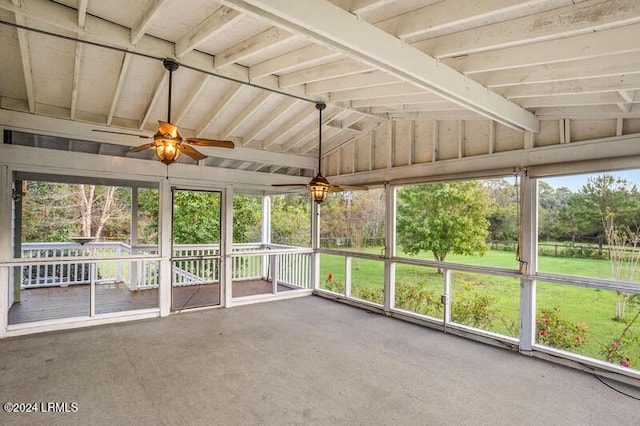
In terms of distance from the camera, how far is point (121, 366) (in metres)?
3.76

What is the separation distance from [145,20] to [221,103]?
2054mm

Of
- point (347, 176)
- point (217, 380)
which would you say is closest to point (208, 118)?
point (347, 176)

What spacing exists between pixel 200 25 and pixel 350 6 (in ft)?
5.17

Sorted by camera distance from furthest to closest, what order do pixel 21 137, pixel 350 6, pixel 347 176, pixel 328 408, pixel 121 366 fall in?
1. pixel 347 176
2. pixel 21 137
3. pixel 121 366
4. pixel 328 408
5. pixel 350 6

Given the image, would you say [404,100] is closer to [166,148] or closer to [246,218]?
[166,148]

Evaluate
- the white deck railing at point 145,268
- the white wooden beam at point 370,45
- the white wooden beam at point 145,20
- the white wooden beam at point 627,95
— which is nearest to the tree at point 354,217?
the white deck railing at point 145,268

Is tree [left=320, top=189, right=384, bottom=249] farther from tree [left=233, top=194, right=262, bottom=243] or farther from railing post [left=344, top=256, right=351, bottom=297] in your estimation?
tree [left=233, top=194, right=262, bottom=243]

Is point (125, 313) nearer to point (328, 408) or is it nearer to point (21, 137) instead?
point (21, 137)

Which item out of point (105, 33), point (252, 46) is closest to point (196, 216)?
point (105, 33)

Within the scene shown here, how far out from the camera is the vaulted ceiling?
7.78ft

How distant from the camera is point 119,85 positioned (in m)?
4.15

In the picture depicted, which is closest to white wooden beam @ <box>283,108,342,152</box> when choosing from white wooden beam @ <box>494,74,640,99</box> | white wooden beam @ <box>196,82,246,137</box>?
white wooden beam @ <box>196,82,246,137</box>

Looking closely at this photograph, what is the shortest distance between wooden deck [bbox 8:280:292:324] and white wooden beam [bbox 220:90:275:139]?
317 centimetres

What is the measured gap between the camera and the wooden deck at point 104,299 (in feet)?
18.0
